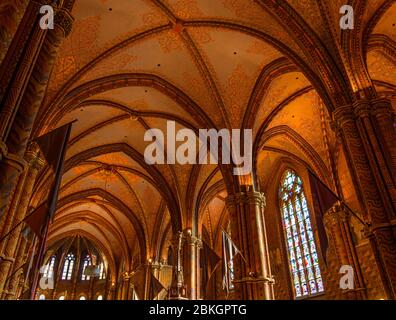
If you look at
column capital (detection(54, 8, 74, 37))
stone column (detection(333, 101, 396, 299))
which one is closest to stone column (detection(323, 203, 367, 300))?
stone column (detection(333, 101, 396, 299))

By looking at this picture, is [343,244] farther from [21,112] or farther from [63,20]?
[21,112]

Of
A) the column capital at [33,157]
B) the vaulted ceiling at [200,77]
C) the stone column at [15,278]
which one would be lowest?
the stone column at [15,278]

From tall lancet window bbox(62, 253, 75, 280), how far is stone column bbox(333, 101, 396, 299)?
88.0 ft

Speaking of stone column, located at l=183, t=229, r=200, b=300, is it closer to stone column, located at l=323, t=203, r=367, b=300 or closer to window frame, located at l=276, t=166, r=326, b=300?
window frame, located at l=276, t=166, r=326, b=300

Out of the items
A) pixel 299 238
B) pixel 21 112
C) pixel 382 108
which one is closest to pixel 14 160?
pixel 21 112

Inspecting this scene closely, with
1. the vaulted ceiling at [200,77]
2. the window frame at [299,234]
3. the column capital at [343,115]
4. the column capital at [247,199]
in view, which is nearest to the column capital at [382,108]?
the column capital at [343,115]

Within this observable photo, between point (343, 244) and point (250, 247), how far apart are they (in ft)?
12.4

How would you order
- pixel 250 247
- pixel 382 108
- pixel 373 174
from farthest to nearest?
pixel 250 247 < pixel 382 108 < pixel 373 174

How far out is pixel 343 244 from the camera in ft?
38.7

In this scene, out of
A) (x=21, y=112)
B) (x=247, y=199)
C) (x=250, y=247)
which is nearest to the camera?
(x=21, y=112)

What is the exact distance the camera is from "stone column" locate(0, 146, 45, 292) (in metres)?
7.53

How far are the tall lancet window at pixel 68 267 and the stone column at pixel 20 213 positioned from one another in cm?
2166

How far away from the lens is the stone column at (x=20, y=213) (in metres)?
7.53

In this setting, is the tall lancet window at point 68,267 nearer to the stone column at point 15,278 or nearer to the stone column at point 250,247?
the stone column at point 15,278
